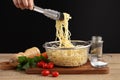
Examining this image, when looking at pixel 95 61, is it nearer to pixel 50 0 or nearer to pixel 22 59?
pixel 22 59

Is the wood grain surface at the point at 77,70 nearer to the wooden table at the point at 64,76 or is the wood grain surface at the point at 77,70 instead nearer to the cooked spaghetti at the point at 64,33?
the wooden table at the point at 64,76

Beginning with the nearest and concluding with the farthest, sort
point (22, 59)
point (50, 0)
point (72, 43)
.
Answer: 1. point (22, 59)
2. point (72, 43)
3. point (50, 0)

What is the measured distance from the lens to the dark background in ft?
11.4

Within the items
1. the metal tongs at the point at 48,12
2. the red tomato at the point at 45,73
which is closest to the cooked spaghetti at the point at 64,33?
the metal tongs at the point at 48,12

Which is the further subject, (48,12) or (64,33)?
(64,33)

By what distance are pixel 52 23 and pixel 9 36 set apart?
470 mm

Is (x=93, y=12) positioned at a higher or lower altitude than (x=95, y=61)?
higher

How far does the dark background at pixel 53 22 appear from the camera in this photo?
3.46 m

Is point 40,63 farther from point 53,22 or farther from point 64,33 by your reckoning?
point 53,22

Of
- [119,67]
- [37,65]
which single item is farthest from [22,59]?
[119,67]

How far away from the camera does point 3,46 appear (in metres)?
3.57

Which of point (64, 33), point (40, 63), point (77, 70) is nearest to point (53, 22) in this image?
point (64, 33)

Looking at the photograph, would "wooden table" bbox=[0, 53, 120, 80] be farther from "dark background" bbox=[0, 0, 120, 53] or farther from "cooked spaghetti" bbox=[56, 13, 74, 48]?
"dark background" bbox=[0, 0, 120, 53]

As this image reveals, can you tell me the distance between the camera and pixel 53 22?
11.5ft
